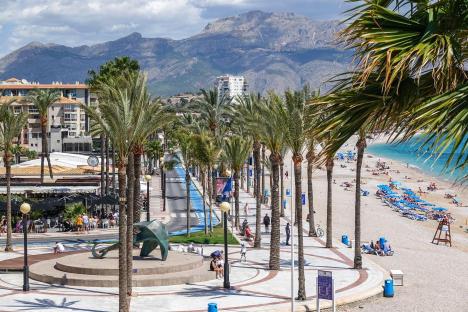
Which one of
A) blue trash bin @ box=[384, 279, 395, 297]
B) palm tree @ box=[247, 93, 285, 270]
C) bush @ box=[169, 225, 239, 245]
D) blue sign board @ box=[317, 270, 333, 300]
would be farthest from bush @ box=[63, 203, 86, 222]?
blue sign board @ box=[317, 270, 333, 300]

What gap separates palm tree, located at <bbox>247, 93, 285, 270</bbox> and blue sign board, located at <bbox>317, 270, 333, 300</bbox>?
10.2 meters

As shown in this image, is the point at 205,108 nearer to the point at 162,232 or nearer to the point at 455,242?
the point at 455,242

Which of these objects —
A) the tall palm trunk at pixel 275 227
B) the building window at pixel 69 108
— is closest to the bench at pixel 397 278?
the tall palm trunk at pixel 275 227

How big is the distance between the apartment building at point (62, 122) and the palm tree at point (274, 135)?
8846 cm

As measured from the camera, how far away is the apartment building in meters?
124

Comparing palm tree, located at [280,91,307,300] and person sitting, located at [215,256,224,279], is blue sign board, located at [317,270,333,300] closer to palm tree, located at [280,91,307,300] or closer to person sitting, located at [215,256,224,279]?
palm tree, located at [280,91,307,300]

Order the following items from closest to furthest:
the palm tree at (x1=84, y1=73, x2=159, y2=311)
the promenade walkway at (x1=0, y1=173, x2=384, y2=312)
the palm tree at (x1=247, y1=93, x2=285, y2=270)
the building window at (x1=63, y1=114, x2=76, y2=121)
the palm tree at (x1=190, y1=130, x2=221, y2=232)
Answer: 1. the palm tree at (x1=84, y1=73, x2=159, y2=311)
2. the promenade walkway at (x1=0, y1=173, x2=384, y2=312)
3. the palm tree at (x1=247, y1=93, x2=285, y2=270)
4. the palm tree at (x1=190, y1=130, x2=221, y2=232)
5. the building window at (x1=63, y1=114, x2=76, y2=121)

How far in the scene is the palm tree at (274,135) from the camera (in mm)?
32156

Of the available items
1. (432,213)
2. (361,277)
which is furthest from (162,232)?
(432,213)

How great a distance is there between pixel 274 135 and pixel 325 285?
1249 cm

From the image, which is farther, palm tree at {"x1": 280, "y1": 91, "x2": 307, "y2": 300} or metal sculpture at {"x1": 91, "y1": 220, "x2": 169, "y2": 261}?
metal sculpture at {"x1": 91, "y1": 220, "x2": 169, "y2": 261}

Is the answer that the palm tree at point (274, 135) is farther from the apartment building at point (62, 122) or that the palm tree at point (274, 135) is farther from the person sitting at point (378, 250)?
the apartment building at point (62, 122)

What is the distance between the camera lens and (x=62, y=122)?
146 metres

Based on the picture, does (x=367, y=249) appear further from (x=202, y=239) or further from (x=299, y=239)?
(x=299, y=239)
